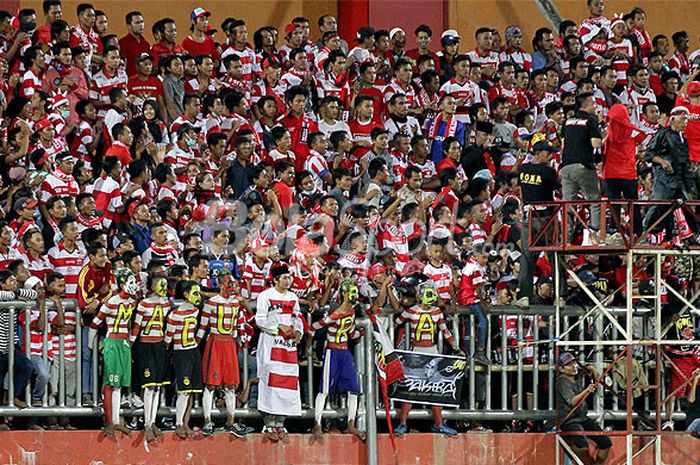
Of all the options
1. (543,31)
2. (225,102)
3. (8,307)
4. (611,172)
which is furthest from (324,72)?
(8,307)

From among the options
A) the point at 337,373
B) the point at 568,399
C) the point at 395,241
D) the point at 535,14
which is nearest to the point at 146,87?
the point at 395,241

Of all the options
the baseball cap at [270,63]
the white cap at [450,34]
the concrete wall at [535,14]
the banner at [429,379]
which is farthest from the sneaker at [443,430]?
the concrete wall at [535,14]

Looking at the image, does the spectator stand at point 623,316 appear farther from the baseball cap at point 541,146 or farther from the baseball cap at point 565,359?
the baseball cap at point 541,146

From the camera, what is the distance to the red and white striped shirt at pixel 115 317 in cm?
1902

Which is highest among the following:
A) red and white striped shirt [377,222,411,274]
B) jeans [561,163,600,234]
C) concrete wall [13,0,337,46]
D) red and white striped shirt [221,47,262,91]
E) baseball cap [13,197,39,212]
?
concrete wall [13,0,337,46]

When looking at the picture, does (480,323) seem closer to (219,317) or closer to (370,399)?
(370,399)

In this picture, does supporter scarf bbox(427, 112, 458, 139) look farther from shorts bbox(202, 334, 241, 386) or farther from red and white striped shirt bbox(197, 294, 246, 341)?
shorts bbox(202, 334, 241, 386)

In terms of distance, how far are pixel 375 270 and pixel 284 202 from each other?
187 cm

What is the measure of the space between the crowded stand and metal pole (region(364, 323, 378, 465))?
Answer: 0.13 metres

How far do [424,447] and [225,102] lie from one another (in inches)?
231

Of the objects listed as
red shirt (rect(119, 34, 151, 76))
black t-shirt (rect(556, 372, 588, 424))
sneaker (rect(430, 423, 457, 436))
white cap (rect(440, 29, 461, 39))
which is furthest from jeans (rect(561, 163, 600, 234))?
red shirt (rect(119, 34, 151, 76))

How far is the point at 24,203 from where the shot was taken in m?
20.5

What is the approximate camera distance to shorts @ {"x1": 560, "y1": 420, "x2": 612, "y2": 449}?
2028cm

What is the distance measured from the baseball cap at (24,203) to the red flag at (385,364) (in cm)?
379
